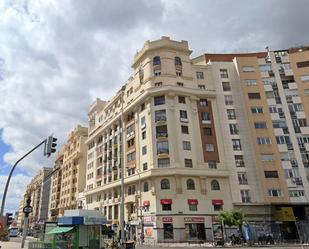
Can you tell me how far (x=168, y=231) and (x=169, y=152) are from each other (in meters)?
11.6

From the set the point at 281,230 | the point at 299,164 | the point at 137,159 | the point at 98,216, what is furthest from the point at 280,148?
the point at 98,216

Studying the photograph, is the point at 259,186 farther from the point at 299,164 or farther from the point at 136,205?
the point at 136,205

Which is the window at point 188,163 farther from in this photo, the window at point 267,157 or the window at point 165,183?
the window at point 267,157

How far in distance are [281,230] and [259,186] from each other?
6833 mm

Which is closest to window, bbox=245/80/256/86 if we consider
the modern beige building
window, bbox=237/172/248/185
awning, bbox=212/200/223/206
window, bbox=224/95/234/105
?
window, bbox=224/95/234/105

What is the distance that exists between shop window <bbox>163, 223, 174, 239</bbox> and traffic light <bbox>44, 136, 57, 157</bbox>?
28333mm

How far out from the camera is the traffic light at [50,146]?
17078 millimetres

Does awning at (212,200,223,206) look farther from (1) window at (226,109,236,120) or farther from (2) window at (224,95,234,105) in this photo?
(2) window at (224,95,234,105)

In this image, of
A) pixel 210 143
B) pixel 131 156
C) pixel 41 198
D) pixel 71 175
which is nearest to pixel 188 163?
pixel 210 143

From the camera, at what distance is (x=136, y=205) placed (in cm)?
4662

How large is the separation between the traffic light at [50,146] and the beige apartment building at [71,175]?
6028cm

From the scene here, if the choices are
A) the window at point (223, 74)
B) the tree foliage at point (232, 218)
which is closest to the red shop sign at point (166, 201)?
the tree foliage at point (232, 218)

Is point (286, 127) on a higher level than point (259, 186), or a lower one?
higher

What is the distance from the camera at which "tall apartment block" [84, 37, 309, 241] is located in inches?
1697
